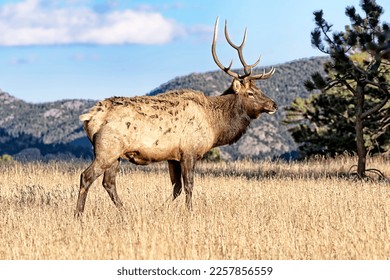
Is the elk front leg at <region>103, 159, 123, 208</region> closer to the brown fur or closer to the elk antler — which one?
the brown fur

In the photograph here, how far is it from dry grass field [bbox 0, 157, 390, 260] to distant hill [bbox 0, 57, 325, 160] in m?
93.9

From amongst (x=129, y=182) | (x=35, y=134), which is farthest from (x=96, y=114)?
(x=35, y=134)

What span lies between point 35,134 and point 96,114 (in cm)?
16822

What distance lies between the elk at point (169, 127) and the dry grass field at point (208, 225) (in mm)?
539

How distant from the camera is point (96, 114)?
9.37 meters

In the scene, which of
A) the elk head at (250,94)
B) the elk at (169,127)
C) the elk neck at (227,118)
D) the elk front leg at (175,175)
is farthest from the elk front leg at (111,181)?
the elk head at (250,94)

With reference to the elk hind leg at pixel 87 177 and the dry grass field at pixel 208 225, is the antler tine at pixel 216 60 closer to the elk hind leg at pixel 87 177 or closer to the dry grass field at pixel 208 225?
the dry grass field at pixel 208 225

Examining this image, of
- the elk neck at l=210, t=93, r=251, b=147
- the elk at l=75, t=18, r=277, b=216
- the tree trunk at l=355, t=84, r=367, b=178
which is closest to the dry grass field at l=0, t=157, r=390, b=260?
the elk at l=75, t=18, r=277, b=216

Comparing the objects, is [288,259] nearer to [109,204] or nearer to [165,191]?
[109,204]

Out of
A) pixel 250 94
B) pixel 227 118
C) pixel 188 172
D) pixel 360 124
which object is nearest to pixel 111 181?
pixel 188 172

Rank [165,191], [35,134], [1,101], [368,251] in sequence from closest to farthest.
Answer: [368,251] < [165,191] < [35,134] < [1,101]

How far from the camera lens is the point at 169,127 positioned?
9.80 m

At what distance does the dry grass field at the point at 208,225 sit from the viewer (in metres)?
6.94

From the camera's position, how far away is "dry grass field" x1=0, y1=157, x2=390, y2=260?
694 centimetres
